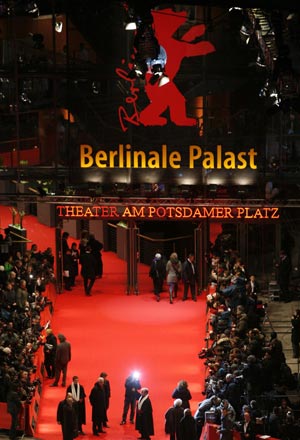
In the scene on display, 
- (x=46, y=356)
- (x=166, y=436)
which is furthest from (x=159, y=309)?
(x=166, y=436)

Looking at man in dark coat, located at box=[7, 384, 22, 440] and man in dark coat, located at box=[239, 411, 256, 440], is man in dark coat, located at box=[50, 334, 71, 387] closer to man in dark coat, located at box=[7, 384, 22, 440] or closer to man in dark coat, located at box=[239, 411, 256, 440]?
man in dark coat, located at box=[7, 384, 22, 440]

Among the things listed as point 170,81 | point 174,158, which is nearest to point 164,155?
point 174,158

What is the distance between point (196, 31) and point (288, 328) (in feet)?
25.6

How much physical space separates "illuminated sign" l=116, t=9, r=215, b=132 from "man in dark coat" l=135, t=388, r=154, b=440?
31.0 feet

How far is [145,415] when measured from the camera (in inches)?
759

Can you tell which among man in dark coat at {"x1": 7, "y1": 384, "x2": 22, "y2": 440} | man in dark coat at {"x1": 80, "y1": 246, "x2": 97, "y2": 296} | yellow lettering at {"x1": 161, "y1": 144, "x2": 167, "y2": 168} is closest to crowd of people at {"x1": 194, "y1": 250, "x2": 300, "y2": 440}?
man in dark coat at {"x1": 7, "y1": 384, "x2": 22, "y2": 440}

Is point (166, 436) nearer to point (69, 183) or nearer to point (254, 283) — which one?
point (254, 283)

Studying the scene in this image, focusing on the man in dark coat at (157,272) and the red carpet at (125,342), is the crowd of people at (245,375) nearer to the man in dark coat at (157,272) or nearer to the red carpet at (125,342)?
the red carpet at (125,342)

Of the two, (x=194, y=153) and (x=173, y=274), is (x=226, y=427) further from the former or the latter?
(x=194, y=153)

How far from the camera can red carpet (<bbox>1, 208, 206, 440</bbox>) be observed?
20.7m

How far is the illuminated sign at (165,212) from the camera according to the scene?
26.4m

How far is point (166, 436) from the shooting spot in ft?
64.4

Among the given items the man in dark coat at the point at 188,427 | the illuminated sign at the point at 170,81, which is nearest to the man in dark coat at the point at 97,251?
the illuminated sign at the point at 170,81

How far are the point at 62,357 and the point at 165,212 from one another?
640cm
